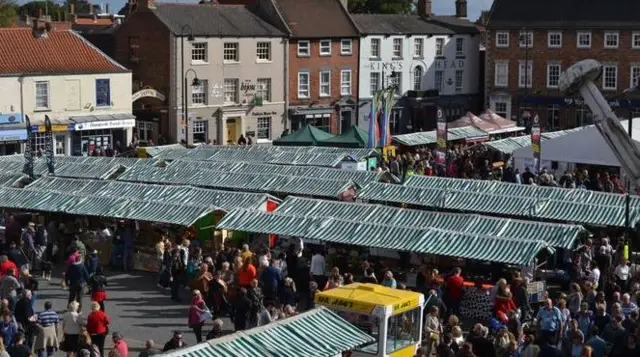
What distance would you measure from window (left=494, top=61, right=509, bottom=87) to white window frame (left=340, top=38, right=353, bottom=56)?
10.5 meters

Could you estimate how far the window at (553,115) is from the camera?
206 feet

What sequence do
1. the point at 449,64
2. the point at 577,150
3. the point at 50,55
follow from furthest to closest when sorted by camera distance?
the point at 449,64 → the point at 50,55 → the point at 577,150

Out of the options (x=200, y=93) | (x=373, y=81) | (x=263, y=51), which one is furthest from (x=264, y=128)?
(x=373, y=81)

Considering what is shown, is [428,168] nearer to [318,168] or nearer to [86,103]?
[318,168]

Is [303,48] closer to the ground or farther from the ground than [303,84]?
farther from the ground

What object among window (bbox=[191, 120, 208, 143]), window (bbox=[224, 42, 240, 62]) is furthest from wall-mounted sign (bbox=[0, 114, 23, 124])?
window (bbox=[224, 42, 240, 62])

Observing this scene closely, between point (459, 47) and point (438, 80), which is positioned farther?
point (459, 47)

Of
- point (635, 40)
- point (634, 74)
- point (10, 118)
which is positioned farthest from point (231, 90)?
point (635, 40)

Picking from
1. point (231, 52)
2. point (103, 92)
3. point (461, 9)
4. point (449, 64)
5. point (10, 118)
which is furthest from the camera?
point (461, 9)

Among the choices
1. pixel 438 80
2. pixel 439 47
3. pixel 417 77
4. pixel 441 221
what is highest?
pixel 439 47

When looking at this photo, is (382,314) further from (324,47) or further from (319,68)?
(324,47)

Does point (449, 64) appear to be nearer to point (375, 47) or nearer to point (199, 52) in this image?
point (375, 47)

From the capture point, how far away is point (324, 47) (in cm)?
5909

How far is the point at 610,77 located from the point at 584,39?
276cm
